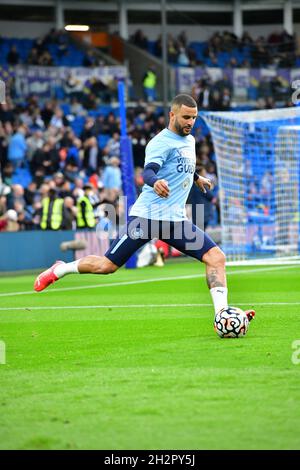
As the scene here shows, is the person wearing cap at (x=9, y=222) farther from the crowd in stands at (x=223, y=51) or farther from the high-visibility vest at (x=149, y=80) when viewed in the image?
the crowd in stands at (x=223, y=51)

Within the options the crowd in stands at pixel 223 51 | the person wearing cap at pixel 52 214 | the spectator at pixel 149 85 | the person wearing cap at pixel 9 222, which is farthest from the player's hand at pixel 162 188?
the crowd in stands at pixel 223 51

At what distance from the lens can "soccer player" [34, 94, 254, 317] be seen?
10.7 metres

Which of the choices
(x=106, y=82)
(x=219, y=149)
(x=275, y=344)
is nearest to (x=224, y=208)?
(x=219, y=149)

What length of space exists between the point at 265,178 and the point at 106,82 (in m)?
10.7

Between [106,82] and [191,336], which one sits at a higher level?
[106,82]

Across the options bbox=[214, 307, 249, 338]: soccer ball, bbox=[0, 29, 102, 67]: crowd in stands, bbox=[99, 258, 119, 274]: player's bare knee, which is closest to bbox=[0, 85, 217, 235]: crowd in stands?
bbox=[0, 29, 102, 67]: crowd in stands

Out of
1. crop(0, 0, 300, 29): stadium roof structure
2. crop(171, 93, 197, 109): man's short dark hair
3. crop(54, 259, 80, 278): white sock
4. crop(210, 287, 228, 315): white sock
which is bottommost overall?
crop(210, 287, 228, 315): white sock

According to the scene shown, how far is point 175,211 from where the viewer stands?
35.6ft

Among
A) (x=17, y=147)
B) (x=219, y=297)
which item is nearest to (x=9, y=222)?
(x=17, y=147)

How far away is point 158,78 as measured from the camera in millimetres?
43688

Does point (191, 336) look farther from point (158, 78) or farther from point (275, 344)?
point (158, 78)

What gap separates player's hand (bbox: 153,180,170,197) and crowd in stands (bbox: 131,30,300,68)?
35.1 m

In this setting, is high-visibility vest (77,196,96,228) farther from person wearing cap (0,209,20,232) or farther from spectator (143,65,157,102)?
spectator (143,65,157,102)

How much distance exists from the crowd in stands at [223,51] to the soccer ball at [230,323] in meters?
34.9
